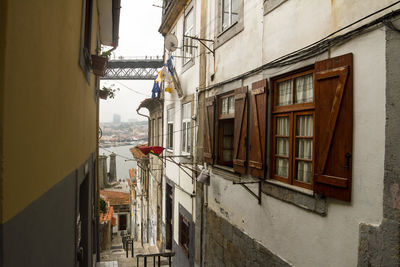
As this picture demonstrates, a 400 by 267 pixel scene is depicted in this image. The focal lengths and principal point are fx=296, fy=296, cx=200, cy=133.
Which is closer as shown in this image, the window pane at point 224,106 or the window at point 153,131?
the window pane at point 224,106

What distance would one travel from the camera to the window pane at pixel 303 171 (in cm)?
428

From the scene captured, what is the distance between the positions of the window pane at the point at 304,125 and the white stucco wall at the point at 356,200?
2.74 ft

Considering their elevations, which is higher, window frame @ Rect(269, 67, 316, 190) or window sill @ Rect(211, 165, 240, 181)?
window frame @ Rect(269, 67, 316, 190)

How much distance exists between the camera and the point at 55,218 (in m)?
2.42

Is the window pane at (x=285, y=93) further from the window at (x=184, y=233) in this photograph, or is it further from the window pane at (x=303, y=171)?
the window at (x=184, y=233)

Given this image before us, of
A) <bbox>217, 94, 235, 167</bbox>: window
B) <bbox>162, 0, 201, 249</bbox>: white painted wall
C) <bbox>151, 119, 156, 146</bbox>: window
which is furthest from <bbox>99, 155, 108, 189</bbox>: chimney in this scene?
<bbox>217, 94, 235, 167</bbox>: window

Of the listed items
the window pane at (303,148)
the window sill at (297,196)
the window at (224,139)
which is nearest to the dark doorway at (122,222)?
the window at (224,139)

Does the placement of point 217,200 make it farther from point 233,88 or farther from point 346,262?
point 346,262

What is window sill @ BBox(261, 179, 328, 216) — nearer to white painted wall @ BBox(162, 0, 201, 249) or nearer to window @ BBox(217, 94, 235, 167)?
window @ BBox(217, 94, 235, 167)

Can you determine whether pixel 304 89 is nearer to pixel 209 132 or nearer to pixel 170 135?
pixel 209 132

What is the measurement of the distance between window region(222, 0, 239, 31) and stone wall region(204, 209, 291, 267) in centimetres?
462

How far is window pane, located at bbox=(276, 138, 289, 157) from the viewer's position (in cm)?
480

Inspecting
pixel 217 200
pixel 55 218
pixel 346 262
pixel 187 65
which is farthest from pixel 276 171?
pixel 187 65

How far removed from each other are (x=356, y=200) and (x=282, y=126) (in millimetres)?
1784
